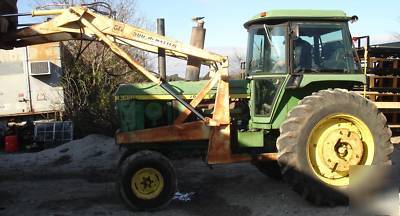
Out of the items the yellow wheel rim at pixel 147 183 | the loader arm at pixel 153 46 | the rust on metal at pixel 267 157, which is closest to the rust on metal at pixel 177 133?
the loader arm at pixel 153 46

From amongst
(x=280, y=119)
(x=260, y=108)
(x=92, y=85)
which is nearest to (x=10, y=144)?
(x=92, y=85)

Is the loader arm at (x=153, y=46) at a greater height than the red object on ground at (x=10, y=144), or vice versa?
the loader arm at (x=153, y=46)

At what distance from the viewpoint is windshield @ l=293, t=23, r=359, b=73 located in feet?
21.7

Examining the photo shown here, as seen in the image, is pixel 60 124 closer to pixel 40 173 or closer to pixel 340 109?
pixel 40 173

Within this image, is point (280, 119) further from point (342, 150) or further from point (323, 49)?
point (323, 49)

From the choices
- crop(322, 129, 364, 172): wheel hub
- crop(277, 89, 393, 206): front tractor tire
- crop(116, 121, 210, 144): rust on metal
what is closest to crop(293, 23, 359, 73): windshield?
crop(277, 89, 393, 206): front tractor tire

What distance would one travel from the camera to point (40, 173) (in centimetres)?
943

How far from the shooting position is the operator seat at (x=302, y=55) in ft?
21.6

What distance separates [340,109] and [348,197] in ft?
3.67

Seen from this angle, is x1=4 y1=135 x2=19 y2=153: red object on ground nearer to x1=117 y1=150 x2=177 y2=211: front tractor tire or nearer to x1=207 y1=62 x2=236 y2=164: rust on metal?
x1=117 y1=150 x2=177 y2=211: front tractor tire

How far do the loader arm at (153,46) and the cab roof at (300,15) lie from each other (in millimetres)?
828

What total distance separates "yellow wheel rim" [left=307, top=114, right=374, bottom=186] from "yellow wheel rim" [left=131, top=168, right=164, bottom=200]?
6.53 ft

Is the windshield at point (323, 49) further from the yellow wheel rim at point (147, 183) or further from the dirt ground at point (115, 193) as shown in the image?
the yellow wheel rim at point (147, 183)

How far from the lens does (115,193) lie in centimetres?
729
